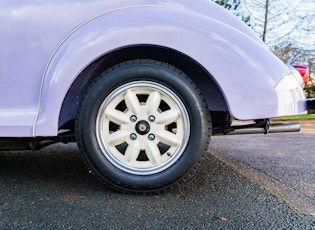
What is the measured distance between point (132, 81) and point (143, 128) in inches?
11.0

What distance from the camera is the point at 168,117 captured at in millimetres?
1968

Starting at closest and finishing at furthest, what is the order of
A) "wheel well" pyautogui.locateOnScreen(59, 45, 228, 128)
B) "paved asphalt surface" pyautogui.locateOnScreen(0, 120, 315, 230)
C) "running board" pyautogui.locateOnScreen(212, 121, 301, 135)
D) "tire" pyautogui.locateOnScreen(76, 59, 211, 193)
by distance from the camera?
"paved asphalt surface" pyautogui.locateOnScreen(0, 120, 315, 230), "tire" pyautogui.locateOnScreen(76, 59, 211, 193), "wheel well" pyautogui.locateOnScreen(59, 45, 228, 128), "running board" pyautogui.locateOnScreen(212, 121, 301, 135)

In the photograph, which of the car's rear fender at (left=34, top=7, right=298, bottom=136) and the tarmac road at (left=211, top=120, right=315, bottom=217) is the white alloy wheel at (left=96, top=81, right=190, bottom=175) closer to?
the car's rear fender at (left=34, top=7, right=298, bottom=136)

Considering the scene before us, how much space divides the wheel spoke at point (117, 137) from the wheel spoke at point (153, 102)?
0.61 feet

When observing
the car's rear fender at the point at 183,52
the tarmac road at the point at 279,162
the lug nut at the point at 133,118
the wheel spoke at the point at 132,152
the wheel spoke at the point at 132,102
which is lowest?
the tarmac road at the point at 279,162

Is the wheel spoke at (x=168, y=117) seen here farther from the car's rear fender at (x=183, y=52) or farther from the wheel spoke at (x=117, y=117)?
the car's rear fender at (x=183, y=52)

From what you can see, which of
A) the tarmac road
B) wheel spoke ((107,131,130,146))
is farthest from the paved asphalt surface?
wheel spoke ((107,131,130,146))

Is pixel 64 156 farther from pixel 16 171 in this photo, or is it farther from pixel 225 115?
pixel 225 115

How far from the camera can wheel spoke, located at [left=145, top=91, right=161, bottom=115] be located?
197cm

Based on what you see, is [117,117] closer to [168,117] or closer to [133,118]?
[133,118]

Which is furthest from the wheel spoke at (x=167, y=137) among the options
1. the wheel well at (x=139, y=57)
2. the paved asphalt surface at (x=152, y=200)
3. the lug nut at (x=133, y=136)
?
the wheel well at (x=139, y=57)

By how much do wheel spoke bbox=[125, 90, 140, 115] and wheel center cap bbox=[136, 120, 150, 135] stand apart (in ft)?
0.22

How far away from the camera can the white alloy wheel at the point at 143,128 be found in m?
1.97

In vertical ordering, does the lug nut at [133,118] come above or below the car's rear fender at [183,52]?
below
